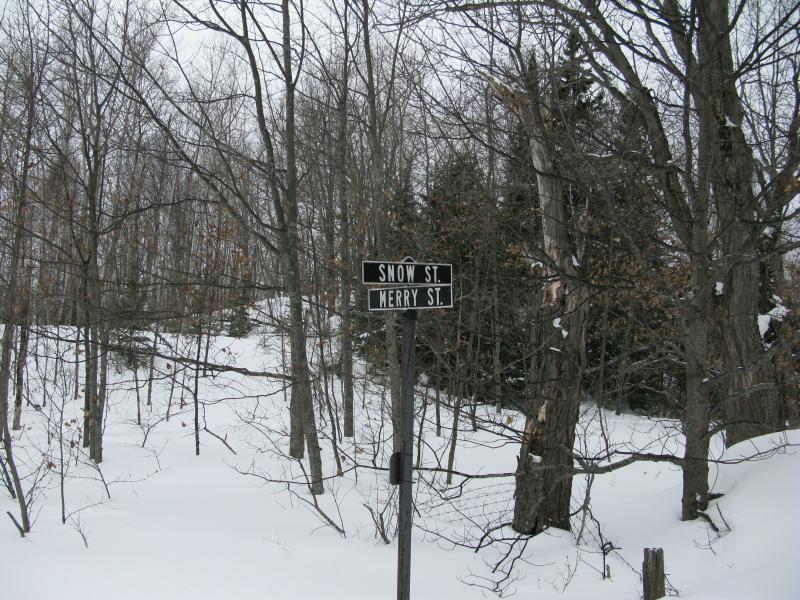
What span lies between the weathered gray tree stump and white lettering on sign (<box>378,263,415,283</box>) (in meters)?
2.50

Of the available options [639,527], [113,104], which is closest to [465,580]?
[639,527]

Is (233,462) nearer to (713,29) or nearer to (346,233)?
(346,233)

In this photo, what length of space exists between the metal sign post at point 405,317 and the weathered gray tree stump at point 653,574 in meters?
1.75

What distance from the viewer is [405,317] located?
3643 millimetres

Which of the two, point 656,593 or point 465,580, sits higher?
point 656,593

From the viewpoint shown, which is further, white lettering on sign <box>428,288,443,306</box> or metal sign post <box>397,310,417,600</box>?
white lettering on sign <box>428,288,443,306</box>

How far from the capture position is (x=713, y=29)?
4.79 m

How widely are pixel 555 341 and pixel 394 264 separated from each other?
3721 millimetres

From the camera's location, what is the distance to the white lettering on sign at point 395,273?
3604 millimetres

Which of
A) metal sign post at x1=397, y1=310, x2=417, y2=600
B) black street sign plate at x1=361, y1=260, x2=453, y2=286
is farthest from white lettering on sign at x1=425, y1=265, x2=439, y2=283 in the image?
metal sign post at x1=397, y1=310, x2=417, y2=600

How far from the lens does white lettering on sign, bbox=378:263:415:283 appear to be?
11.8ft

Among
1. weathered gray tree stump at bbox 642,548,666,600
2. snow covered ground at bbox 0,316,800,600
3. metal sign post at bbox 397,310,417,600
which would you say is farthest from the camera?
snow covered ground at bbox 0,316,800,600

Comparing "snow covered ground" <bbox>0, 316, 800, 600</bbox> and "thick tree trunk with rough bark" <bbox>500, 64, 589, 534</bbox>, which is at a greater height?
"thick tree trunk with rough bark" <bbox>500, 64, 589, 534</bbox>

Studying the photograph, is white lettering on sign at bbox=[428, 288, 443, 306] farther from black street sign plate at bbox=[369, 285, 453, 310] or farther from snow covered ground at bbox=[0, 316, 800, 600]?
snow covered ground at bbox=[0, 316, 800, 600]
